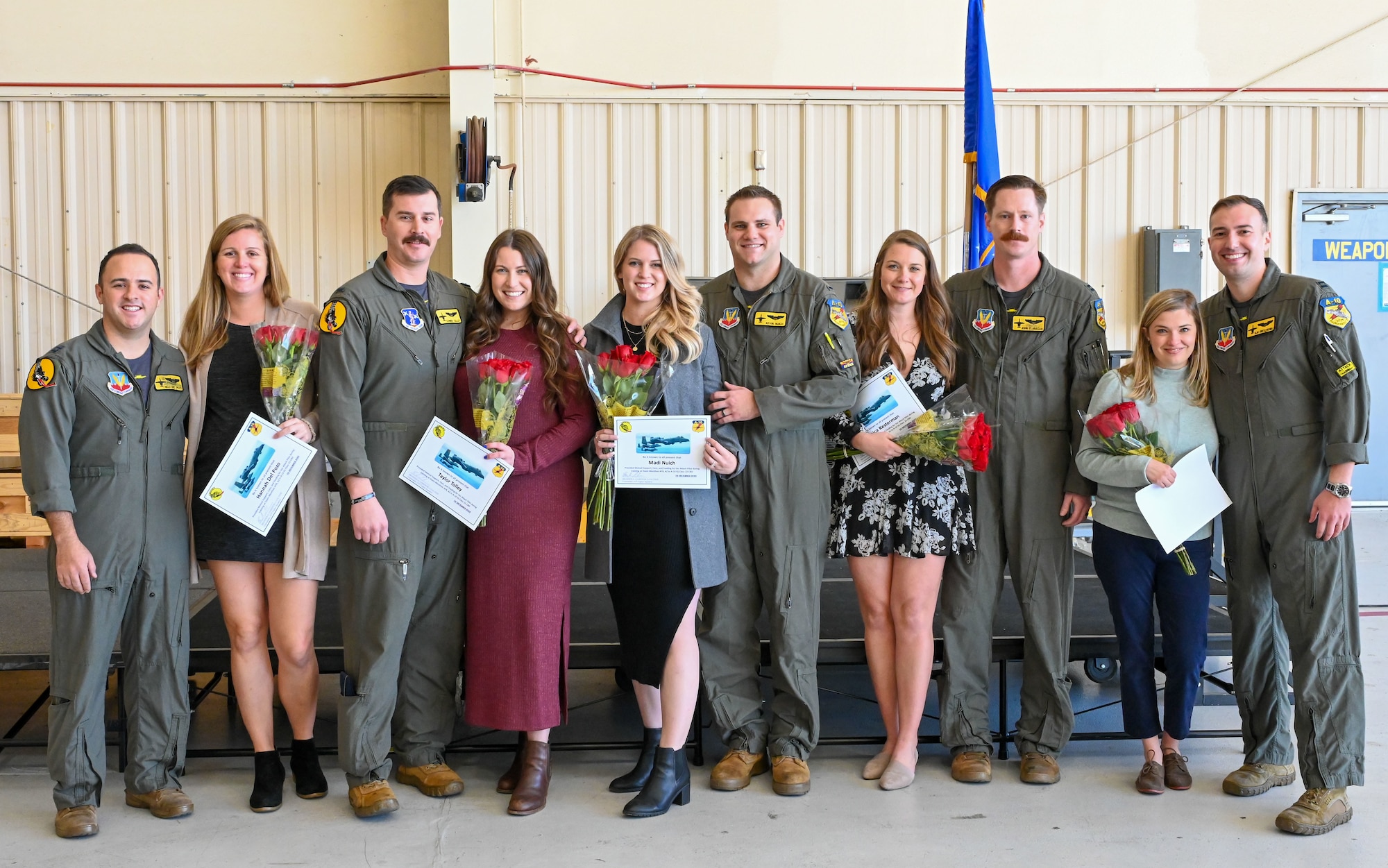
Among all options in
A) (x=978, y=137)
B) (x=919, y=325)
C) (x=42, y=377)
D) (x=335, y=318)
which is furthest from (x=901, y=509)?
(x=978, y=137)

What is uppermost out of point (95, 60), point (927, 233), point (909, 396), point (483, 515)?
point (95, 60)

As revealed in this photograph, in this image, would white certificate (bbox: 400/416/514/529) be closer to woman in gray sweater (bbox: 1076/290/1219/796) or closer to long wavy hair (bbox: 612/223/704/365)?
long wavy hair (bbox: 612/223/704/365)

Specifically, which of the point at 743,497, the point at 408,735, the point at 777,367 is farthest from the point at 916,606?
the point at 408,735

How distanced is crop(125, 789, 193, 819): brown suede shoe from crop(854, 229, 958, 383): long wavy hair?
2320 mm

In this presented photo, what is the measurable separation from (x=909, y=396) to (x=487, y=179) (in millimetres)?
4714

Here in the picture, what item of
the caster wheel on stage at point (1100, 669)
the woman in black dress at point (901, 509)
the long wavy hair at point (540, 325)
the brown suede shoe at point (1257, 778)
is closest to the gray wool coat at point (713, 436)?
the long wavy hair at point (540, 325)

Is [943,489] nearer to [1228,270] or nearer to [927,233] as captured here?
[1228,270]

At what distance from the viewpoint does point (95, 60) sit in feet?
23.1

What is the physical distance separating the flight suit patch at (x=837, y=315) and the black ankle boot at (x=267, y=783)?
2.06m

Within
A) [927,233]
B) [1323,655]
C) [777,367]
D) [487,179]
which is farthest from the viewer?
[927,233]

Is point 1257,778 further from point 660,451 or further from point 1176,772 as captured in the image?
point 660,451

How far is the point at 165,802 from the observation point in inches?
113

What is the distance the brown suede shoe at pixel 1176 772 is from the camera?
306 centimetres

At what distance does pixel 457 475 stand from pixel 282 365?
0.55 metres
